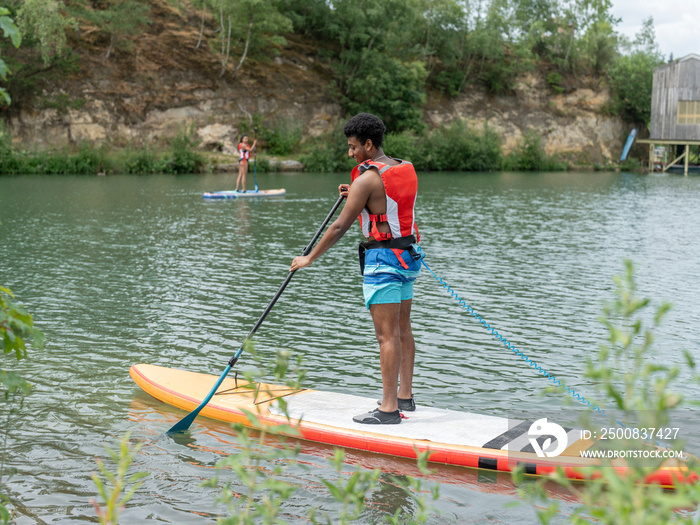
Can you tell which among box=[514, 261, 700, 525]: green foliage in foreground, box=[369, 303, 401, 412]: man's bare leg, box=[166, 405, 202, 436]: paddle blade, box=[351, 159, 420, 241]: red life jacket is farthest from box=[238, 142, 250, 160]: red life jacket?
box=[514, 261, 700, 525]: green foliage in foreground

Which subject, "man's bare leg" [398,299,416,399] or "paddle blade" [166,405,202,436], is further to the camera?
"paddle blade" [166,405,202,436]

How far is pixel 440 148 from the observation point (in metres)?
54.2

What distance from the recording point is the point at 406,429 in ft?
19.1

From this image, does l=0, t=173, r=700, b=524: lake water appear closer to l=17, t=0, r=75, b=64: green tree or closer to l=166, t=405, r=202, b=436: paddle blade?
l=166, t=405, r=202, b=436: paddle blade

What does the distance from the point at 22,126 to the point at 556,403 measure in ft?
144

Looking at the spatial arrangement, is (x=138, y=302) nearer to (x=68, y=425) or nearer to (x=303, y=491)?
(x=68, y=425)

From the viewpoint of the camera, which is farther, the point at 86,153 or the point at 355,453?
the point at 86,153

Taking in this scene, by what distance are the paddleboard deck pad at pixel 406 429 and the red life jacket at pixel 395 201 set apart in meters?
1.46

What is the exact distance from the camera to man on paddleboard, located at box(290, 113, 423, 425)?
5.60 m

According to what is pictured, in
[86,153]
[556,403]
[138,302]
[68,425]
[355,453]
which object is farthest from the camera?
[86,153]

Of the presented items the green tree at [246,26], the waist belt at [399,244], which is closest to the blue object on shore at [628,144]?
the green tree at [246,26]

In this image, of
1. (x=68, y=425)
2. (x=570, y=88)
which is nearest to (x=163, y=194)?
(x=68, y=425)

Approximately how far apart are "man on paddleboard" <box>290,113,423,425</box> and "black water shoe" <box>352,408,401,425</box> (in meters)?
0.24

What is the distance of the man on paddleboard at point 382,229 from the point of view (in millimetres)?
5598
